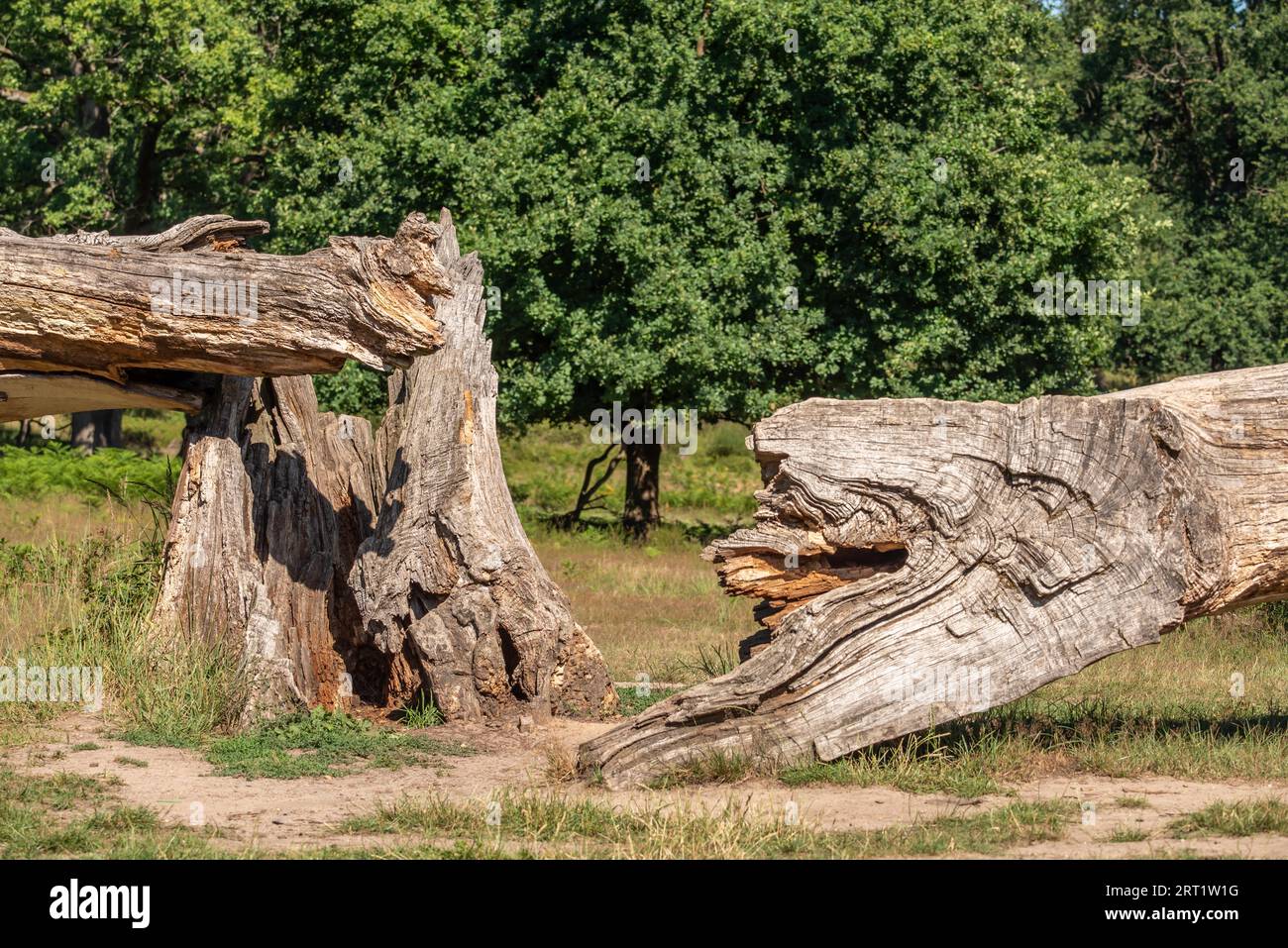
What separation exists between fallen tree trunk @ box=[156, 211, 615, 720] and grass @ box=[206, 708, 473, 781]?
30 centimetres

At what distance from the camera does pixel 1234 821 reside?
21.4ft

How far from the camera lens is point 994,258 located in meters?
17.7

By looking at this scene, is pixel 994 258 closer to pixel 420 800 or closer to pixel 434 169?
pixel 434 169

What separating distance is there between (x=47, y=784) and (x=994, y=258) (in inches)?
532

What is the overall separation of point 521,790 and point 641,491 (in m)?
13.6

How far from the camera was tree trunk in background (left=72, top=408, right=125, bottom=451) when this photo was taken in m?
26.5

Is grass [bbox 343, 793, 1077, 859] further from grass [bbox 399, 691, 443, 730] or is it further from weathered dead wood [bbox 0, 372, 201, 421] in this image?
weathered dead wood [bbox 0, 372, 201, 421]

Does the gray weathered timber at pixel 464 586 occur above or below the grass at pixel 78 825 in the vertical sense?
above

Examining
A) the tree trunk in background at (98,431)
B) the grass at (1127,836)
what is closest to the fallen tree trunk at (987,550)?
the grass at (1127,836)

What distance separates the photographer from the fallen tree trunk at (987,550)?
7.37 meters

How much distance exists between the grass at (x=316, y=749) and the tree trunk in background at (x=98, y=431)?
61.7 feet

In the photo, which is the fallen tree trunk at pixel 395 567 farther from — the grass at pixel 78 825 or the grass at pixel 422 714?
the grass at pixel 78 825
